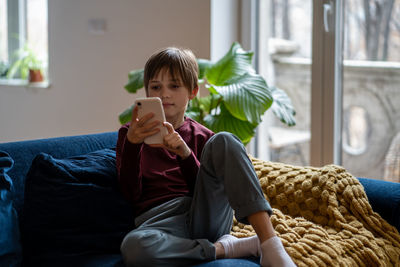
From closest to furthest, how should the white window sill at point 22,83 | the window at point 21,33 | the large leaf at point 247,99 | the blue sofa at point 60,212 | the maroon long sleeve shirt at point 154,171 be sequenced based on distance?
the blue sofa at point 60,212
the maroon long sleeve shirt at point 154,171
the large leaf at point 247,99
the white window sill at point 22,83
the window at point 21,33

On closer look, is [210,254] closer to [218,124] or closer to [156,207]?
[156,207]

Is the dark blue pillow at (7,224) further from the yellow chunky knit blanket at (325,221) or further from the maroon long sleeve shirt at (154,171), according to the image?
the yellow chunky knit blanket at (325,221)

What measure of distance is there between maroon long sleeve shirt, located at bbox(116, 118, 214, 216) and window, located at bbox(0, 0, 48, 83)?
296 centimetres

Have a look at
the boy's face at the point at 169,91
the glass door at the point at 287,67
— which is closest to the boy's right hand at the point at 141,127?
the boy's face at the point at 169,91

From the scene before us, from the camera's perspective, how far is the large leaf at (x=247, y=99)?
Result: 2.33m

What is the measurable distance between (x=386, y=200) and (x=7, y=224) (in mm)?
1189

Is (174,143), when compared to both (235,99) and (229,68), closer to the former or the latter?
(235,99)

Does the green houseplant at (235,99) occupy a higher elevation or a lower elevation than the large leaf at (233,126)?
higher

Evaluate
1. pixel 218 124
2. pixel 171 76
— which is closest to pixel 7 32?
pixel 218 124

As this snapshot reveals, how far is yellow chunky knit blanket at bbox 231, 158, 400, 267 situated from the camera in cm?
156

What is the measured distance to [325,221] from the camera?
5.73 feet

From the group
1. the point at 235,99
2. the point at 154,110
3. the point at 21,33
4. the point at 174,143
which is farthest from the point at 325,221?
the point at 21,33

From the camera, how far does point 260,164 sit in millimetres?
2002

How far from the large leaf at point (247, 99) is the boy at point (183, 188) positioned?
0.50m
